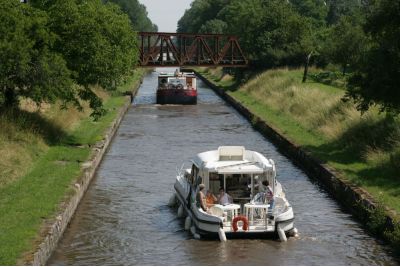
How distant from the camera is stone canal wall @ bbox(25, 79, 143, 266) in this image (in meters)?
19.7

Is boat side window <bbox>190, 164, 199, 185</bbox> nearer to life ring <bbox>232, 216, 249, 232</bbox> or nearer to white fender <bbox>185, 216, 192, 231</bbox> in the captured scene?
white fender <bbox>185, 216, 192, 231</bbox>

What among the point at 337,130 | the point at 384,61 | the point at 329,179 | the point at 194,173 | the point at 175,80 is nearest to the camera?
the point at 194,173

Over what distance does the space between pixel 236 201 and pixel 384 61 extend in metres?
9.50

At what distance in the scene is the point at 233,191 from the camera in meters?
24.6

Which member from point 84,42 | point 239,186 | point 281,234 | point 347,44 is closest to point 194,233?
point 239,186

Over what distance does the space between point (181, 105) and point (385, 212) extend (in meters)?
46.7

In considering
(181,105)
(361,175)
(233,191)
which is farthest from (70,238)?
(181,105)

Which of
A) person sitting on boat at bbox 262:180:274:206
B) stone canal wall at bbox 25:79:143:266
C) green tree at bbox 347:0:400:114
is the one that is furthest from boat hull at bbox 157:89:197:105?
person sitting on boat at bbox 262:180:274:206

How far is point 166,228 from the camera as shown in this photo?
82.8 ft

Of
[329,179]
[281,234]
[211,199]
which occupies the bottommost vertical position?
[329,179]

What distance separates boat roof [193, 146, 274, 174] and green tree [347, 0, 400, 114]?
7341 millimetres

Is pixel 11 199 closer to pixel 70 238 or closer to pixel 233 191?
pixel 70 238

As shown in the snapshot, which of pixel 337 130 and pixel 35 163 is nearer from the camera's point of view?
pixel 35 163

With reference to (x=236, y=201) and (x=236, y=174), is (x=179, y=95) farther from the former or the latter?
(x=236, y=201)
